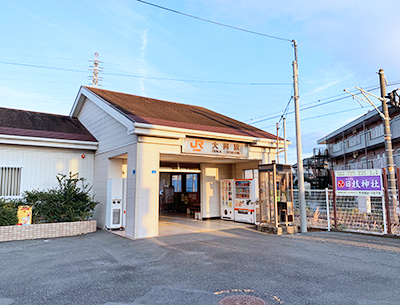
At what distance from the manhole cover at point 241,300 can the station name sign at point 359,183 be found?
672 centimetres

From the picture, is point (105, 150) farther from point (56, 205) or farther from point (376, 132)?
point (376, 132)

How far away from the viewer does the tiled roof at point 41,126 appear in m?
10.4

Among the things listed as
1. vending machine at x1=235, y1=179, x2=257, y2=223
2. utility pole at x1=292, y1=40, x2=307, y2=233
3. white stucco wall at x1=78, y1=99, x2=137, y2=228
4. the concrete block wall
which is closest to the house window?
the concrete block wall

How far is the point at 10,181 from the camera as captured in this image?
10250 mm

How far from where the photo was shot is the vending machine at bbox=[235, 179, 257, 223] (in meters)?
11.7

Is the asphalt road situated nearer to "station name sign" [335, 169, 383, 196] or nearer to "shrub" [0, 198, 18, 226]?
"shrub" [0, 198, 18, 226]

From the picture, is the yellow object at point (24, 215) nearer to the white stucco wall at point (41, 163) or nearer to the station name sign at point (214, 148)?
the white stucco wall at point (41, 163)

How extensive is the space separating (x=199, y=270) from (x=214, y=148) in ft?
18.9

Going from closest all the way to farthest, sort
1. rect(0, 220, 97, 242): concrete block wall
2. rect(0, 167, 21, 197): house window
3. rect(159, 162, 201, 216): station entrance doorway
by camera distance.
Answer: rect(0, 220, 97, 242): concrete block wall
rect(0, 167, 21, 197): house window
rect(159, 162, 201, 216): station entrance doorway

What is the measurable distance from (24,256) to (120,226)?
3.94 metres

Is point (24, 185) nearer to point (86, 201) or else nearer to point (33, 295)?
point (86, 201)

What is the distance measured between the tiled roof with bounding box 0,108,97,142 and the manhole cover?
369 inches

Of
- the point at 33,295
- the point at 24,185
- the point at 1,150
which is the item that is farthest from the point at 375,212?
the point at 1,150

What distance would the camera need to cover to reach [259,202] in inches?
422
